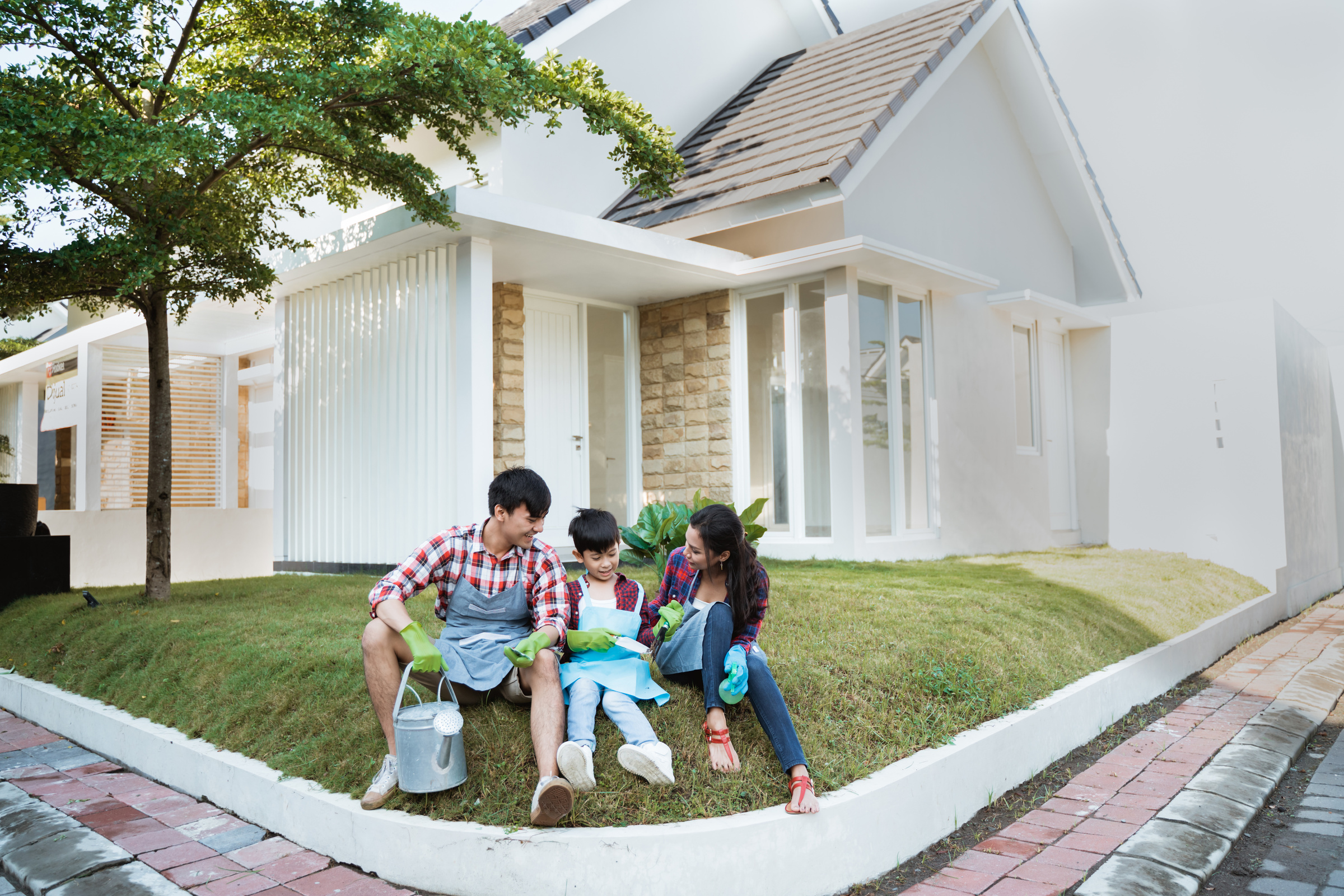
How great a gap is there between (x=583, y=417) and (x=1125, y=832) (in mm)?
7326

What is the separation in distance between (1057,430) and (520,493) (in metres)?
10.8

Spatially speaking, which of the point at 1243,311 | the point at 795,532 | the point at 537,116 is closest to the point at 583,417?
the point at 795,532

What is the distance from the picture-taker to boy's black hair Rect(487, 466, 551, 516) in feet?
11.9

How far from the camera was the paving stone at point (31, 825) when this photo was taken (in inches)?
143

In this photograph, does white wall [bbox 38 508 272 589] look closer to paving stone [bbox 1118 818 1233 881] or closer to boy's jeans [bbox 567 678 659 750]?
boy's jeans [bbox 567 678 659 750]

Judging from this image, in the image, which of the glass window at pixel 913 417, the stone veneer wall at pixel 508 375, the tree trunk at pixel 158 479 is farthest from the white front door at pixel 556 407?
the glass window at pixel 913 417

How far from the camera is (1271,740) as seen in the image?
16.4 feet

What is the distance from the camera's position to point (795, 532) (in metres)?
9.38

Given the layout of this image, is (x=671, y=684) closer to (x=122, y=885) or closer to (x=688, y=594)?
(x=688, y=594)

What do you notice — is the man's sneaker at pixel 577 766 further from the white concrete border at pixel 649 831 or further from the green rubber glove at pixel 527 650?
the green rubber glove at pixel 527 650

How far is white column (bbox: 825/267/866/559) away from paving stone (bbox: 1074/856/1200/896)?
556 centimetres

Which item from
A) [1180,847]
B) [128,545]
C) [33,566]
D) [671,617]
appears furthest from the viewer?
[128,545]

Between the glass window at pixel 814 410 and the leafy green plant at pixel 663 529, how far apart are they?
2.49m

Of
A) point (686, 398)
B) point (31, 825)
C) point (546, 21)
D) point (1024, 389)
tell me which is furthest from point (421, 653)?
point (1024, 389)
